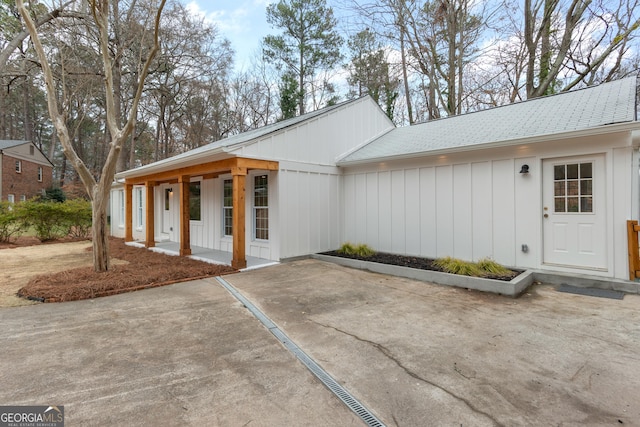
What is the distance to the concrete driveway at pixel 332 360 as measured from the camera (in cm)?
201

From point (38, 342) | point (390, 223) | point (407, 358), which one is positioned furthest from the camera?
point (390, 223)

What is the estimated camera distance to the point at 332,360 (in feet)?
8.82

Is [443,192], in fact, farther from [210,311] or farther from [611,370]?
[210,311]

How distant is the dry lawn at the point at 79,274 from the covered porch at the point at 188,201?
546mm

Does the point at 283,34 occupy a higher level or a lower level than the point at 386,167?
higher

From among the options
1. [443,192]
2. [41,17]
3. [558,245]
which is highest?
[41,17]

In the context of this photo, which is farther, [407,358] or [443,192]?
[443,192]

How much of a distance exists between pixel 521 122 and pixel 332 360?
21.6 feet

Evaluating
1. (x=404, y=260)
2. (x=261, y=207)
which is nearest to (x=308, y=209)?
(x=261, y=207)

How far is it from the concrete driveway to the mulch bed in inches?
34.9

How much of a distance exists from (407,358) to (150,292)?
4216 mm

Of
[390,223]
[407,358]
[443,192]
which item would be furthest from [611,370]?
[390,223]

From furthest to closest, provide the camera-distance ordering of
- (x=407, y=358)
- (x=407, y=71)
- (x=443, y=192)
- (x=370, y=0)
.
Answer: (x=407, y=71) < (x=370, y=0) < (x=443, y=192) < (x=407, y=358)

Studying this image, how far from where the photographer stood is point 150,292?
4965mm
